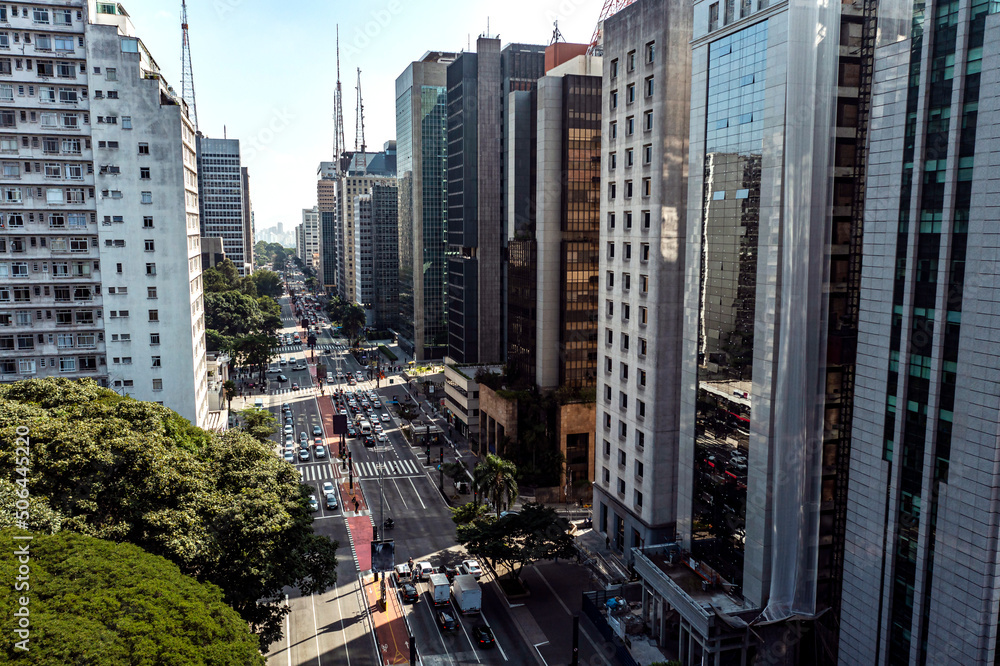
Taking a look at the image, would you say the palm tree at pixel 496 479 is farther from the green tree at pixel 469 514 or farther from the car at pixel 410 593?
the car at pixel 410 593

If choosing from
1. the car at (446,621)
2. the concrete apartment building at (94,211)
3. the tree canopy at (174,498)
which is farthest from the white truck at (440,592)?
the concrete apartment building at (94,211)

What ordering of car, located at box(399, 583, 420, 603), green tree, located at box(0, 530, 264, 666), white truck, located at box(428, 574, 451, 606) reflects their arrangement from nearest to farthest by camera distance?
green tree, located at box(0, 530, 264, 666), white truck, located at box(428, 574, 451, 606), car, located at box(399, 583, 420, 603)

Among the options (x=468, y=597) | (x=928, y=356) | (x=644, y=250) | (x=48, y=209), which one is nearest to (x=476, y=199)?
(x=644, y=250)

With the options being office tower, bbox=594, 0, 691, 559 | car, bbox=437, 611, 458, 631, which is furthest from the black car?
office tower, bbox=594, 0, 691, 559

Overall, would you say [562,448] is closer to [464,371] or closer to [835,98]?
[464,371]

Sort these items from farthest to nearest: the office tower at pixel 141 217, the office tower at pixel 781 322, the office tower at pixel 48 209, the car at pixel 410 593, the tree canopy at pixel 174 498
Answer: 1. the office tower at pixel 141 217
2. the office tower at pixel 48 209
3. the car at pixel 410 593
4. the office tower at pixel 781 322
5. the tree canopy at pixel 174 498

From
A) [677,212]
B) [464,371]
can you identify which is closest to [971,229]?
[677,212]

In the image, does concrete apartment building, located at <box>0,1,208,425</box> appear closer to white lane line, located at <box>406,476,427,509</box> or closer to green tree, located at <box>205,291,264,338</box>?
white lane line, located at <box>406,476,427,509</box>
